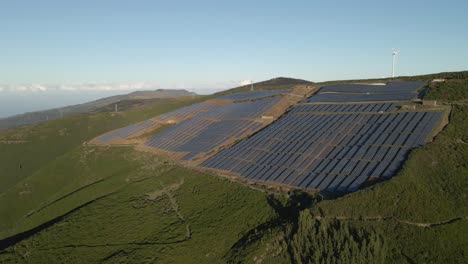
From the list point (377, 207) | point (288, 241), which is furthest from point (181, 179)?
point (377, 207)

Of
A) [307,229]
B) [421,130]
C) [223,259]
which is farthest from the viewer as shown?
[421,130]

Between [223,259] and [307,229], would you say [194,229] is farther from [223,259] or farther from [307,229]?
[307,229]

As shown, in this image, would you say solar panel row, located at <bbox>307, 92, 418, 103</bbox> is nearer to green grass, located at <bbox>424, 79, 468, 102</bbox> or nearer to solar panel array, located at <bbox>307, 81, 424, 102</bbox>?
solar panel array, located at <bbox>307, 81, 424, 102</bbox>

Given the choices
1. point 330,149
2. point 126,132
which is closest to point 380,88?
point 330,149

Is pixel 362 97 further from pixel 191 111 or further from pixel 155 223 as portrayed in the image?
pixel 191 111

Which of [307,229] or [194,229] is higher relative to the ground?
[307,229]

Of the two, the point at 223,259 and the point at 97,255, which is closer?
the point at 223,259

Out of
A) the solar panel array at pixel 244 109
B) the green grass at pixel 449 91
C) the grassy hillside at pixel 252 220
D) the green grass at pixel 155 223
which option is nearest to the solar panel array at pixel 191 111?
the solar panel array at pixel 244 109
